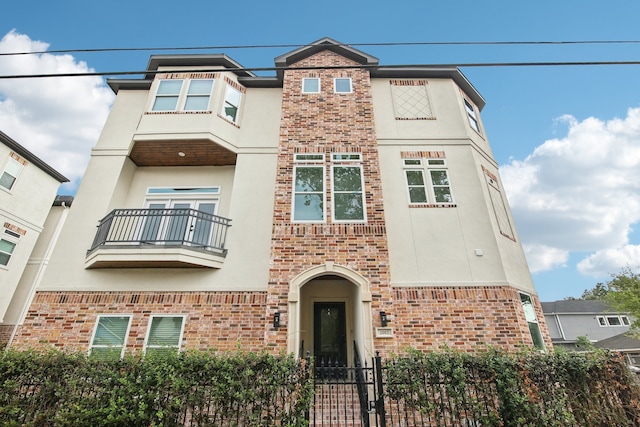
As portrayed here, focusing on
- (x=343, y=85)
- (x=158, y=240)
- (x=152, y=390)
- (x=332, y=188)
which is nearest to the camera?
(x=152, y=390)

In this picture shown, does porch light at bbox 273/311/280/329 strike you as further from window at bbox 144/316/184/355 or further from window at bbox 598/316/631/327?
window at bbox 598/316/631/327

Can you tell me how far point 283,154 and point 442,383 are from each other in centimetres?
673

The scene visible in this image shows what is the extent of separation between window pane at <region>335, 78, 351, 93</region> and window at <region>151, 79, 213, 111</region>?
13.8ft

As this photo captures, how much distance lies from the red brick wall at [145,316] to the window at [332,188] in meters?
2.52

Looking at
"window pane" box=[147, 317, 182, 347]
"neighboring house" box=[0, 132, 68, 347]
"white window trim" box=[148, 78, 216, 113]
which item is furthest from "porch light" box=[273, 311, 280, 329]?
"neighboring house" box=[0, 132, 68, 347]

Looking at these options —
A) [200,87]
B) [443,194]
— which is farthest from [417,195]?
[200,87]

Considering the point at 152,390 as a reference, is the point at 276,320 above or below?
above

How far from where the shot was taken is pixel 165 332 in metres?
7.00

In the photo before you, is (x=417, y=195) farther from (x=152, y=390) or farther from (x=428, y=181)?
(x=152, y=390)

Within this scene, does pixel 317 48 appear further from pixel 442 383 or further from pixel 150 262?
pixel 442 383

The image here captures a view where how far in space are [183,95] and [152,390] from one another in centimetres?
852

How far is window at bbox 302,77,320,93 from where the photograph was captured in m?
10.1

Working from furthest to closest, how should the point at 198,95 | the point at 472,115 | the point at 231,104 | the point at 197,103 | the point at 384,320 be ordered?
1. the point at 472,115
2. the point at 231,104
3. the point at 198,95
4. the point at 197,103
5. the point at 384,320

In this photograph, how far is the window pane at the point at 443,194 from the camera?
8.42 meters
